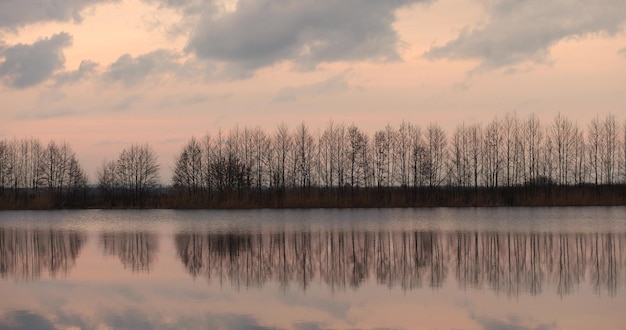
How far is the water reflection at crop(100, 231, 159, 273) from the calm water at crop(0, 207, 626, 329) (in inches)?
1.9

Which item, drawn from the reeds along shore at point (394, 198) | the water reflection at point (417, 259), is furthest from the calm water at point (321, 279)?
the reeds along shore at point (394, 198)

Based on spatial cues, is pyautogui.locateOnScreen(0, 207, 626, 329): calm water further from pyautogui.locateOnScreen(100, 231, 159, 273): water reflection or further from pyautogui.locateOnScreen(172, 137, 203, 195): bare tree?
pyautogui.locateOnScreen(172, 137, 203, 195): bare tree

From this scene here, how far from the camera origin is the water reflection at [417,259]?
14602 millimetres

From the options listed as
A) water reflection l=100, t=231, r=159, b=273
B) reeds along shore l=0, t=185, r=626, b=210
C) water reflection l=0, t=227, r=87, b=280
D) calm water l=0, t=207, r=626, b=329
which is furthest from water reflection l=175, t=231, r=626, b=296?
reeds along shore l=0, t=185, r=626, b=210

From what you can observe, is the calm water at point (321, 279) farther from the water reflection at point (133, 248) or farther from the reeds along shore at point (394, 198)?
the reeds along shore at point (394, 198)

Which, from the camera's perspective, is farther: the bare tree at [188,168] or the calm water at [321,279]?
the bare tree at [188,168]

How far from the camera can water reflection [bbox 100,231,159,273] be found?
18469 millimetres

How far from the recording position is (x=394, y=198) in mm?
49125

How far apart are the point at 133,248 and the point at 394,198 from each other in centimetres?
2903

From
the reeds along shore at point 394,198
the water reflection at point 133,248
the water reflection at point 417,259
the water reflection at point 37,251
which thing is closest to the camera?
the water reflection at point 417,259

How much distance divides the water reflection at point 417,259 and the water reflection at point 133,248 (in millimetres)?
947

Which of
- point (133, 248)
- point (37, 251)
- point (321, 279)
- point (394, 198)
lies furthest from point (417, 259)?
point (394, 198)

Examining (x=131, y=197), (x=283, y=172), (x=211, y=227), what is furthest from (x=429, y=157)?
(x=211, y=227)

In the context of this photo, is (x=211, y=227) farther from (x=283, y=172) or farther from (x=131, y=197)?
(x=131, y=197)
